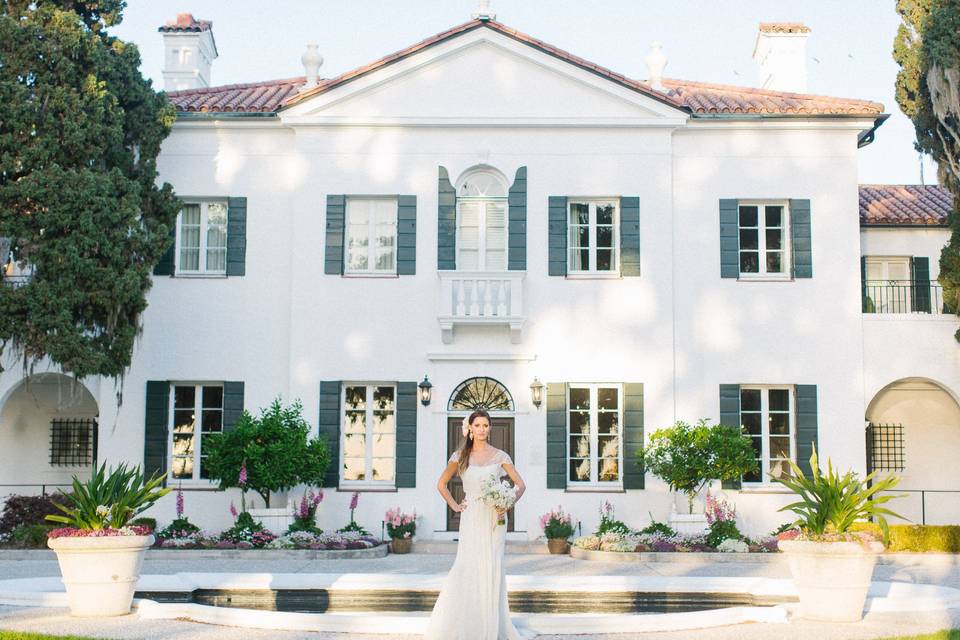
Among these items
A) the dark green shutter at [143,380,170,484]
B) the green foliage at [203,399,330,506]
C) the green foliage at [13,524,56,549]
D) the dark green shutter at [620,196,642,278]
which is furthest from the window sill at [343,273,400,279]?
the green foliage at [13,524,56,549]

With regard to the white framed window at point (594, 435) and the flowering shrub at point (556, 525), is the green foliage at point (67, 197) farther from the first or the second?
the white framed window at point (594, 435)

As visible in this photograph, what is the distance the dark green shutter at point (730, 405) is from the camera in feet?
65.9

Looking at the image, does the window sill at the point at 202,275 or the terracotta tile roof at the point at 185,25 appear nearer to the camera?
the window sill at the point at 202,275

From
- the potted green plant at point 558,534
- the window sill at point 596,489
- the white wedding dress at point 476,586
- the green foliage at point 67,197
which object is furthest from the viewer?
the window sill at point 596,489

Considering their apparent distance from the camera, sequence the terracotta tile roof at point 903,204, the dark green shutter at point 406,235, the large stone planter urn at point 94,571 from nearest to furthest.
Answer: the large stone planter urn at point 94,571
the dark green shutter at point 406,235
the terracotta tile roof at point 903,204

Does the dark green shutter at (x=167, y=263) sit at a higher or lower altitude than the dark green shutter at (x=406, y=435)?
higher

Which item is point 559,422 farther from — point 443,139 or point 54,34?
point 54,34

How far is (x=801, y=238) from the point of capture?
2042cm

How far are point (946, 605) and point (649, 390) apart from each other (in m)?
8.69

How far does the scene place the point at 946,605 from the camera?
11.7 meters

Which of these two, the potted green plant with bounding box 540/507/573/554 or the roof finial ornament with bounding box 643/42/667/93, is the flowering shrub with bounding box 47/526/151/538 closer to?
the potted green plant with bounding box 540/507/573/554

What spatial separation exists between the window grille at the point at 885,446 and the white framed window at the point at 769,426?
2986mm

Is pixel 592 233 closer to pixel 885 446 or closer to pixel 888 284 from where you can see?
pixel 888 284

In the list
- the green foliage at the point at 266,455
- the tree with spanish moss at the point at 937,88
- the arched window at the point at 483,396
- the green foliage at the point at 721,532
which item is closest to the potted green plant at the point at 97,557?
the green foliage at the point at 266,455
